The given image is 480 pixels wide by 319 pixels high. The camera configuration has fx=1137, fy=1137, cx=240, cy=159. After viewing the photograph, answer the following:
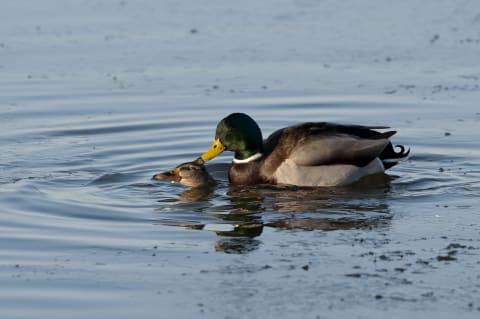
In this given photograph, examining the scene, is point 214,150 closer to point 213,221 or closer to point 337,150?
point 337,150

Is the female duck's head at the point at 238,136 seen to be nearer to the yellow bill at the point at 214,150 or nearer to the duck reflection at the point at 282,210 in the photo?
the yellow bill at the point at 214,150

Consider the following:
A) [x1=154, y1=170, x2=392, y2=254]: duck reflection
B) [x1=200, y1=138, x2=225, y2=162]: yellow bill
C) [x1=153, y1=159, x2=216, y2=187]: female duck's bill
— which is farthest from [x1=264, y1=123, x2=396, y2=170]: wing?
[x1=153, y1=159, x2=216, y2=187]: female duck's bill

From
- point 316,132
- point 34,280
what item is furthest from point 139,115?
point 34,280

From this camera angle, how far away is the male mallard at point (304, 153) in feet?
36.6

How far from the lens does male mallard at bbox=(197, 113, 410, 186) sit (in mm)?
11141

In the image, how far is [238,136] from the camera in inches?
447

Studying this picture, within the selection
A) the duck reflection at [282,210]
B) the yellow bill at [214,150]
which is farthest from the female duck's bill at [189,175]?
the yellow bill at [214,150]

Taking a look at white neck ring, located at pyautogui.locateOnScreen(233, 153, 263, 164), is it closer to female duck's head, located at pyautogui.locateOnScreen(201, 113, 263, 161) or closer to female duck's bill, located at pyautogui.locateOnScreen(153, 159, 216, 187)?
female duck's head, located at pyautogui.locateOnScreen(201, 113, 263, 161)

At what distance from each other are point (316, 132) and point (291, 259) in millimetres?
3268

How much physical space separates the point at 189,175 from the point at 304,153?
1144mm

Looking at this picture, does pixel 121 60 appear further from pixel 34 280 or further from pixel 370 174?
pixel 34 280

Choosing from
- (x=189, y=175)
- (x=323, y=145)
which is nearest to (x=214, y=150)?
(x=189, y=175)

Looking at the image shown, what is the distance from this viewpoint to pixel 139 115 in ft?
45.0

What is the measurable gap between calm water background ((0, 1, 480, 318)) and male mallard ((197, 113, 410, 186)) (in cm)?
21
